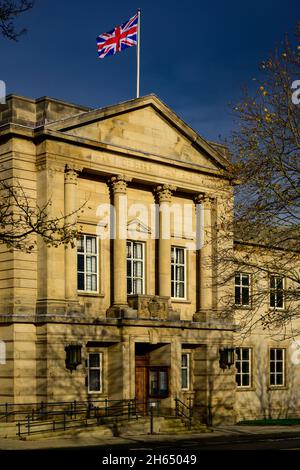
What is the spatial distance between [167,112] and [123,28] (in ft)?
13.1

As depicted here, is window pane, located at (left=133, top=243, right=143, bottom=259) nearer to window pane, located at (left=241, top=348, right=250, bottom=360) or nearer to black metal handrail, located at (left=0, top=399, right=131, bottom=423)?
black metal handrail, located at (left=0, top=399, right=131, bottom=423)

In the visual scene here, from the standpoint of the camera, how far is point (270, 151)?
2473 cm

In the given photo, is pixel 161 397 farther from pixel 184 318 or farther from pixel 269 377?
pixel 269 377

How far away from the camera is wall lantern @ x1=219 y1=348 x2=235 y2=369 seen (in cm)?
3800

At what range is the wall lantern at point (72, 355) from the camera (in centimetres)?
3212

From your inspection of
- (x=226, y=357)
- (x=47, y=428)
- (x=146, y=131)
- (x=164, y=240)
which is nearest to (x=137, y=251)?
(x=164, y=240)

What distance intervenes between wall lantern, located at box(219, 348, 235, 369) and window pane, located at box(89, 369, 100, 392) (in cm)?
638

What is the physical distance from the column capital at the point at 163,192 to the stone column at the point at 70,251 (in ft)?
15.5

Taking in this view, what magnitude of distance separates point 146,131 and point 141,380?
10.5m

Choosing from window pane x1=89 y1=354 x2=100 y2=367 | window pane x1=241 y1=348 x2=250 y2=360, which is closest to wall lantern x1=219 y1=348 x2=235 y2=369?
window pane x1=241 y1=348 x2=250 y2=360

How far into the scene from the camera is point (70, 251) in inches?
1298

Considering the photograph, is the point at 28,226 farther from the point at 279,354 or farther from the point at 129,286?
the point at 279,354

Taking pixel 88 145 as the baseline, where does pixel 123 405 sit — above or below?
below
